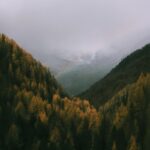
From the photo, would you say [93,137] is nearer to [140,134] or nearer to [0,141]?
[140,134]

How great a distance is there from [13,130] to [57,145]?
813 inches

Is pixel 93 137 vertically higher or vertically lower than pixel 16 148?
lower

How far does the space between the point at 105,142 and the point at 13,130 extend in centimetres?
3933

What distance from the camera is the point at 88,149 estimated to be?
19912cm

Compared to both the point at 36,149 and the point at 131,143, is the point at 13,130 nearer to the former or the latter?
the point at 36,149

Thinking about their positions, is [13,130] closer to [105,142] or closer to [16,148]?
[16,148]

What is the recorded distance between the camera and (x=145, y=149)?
185375mm

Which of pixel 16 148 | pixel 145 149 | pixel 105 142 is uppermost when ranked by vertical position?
pixel 16 148

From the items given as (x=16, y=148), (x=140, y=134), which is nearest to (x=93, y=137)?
(x=140, y=134)

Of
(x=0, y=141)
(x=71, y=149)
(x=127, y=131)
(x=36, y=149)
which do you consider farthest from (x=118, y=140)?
(x=0, y=141)

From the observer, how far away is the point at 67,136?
7854 inches

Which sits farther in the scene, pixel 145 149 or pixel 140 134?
pixel 140 134

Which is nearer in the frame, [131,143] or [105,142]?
[131,143]

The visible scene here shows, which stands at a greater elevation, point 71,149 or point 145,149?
point 71,149
